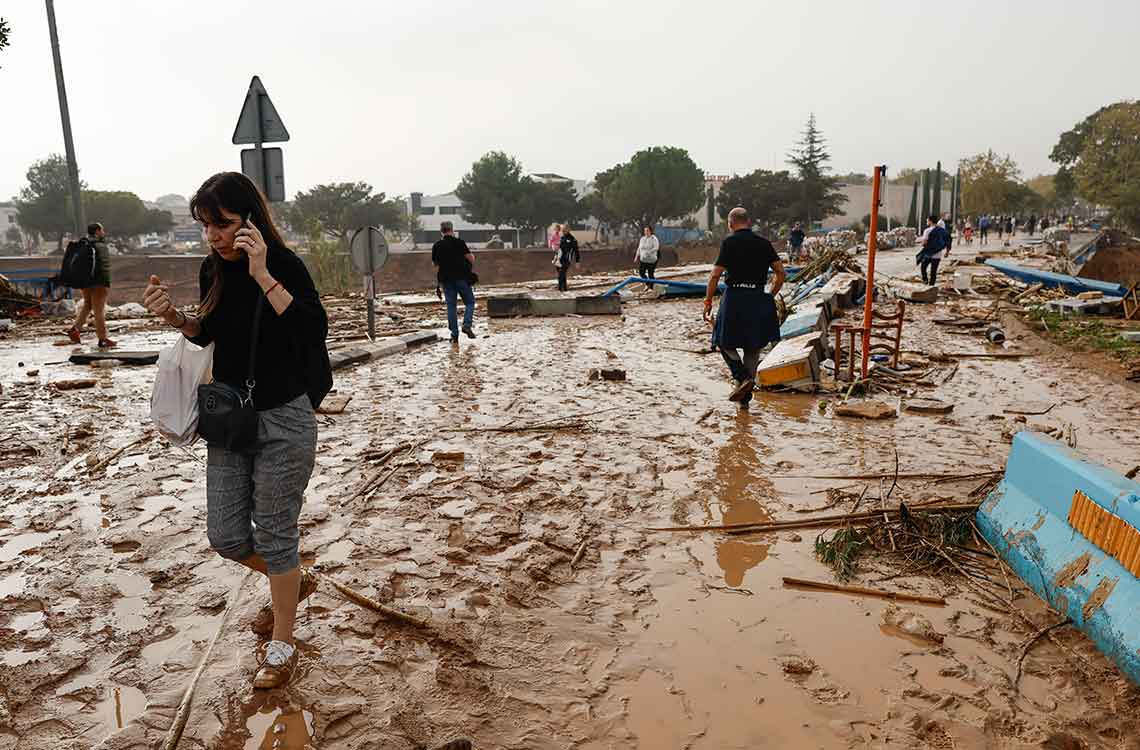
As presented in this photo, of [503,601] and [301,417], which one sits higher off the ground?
[301,417]

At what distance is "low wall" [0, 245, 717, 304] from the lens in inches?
1630

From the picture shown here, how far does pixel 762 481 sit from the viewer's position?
5.09 metres

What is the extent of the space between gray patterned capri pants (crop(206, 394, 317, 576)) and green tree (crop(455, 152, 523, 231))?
225ft

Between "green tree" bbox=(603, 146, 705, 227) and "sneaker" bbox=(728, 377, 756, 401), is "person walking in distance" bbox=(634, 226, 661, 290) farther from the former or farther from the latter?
"green tree" bbox=(603, 146, 705, 227)

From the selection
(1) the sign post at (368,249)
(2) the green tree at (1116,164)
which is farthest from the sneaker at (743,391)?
(2) the green tree at (1116,164)

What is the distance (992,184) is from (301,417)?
72.4 metres

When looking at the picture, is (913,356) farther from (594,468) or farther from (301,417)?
(301,417)

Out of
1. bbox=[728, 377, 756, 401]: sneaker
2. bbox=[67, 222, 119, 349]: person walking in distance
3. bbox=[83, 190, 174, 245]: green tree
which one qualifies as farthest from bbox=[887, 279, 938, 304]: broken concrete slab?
bbox=[83, 190, 174, 245]: green tree

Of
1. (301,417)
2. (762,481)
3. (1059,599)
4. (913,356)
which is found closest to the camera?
(301,417)

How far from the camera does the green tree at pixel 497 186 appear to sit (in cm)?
6956

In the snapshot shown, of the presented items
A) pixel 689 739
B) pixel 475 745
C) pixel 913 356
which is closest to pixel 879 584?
pixel 689 739

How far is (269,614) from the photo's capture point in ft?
10.6

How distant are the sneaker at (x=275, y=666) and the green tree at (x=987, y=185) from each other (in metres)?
72.5

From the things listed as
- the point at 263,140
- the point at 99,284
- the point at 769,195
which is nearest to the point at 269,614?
A: the point at 263,140
